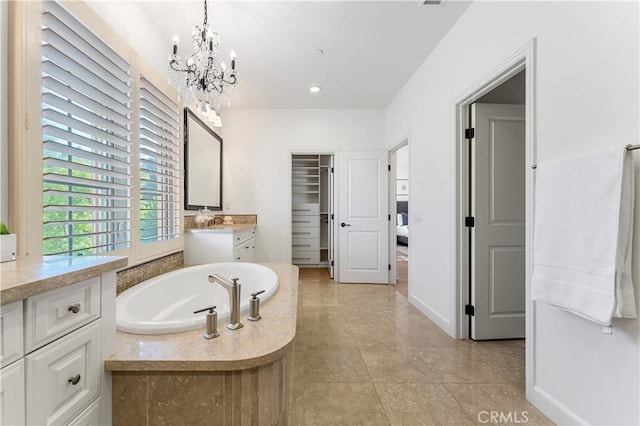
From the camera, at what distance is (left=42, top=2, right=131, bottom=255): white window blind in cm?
124

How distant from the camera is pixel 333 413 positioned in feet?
4.70

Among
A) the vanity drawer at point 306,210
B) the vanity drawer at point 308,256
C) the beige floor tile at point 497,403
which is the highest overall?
the vanity drawer at point 306,210

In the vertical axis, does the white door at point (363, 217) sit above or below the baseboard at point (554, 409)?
above

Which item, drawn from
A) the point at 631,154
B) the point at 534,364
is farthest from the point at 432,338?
the point at 631,154

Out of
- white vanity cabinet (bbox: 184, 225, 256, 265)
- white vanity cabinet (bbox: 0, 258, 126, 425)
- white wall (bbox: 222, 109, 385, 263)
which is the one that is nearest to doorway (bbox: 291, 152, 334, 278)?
white wall (bbox: 222, 109, 385, 263)

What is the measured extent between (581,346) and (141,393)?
6.18 ft

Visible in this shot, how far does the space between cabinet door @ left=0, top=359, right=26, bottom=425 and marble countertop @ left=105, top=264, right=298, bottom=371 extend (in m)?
0.29

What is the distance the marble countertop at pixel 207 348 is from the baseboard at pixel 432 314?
5.52 ft

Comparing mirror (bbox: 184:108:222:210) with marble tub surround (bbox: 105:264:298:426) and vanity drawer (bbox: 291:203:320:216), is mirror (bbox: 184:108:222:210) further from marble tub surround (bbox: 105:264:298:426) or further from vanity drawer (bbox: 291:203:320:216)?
marble tub surround (bbox: 105:264:298:426)

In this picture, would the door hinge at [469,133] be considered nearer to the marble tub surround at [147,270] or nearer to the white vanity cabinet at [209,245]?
the white vanity cabinet at [209,245]

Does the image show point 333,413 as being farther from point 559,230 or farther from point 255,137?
point 255,137

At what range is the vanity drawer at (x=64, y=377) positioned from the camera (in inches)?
27.7

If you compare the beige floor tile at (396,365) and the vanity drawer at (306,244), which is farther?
the vanity drawer at (306,244)

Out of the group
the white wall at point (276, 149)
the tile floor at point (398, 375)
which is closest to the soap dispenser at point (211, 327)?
the tile floor at point (398, 375)
